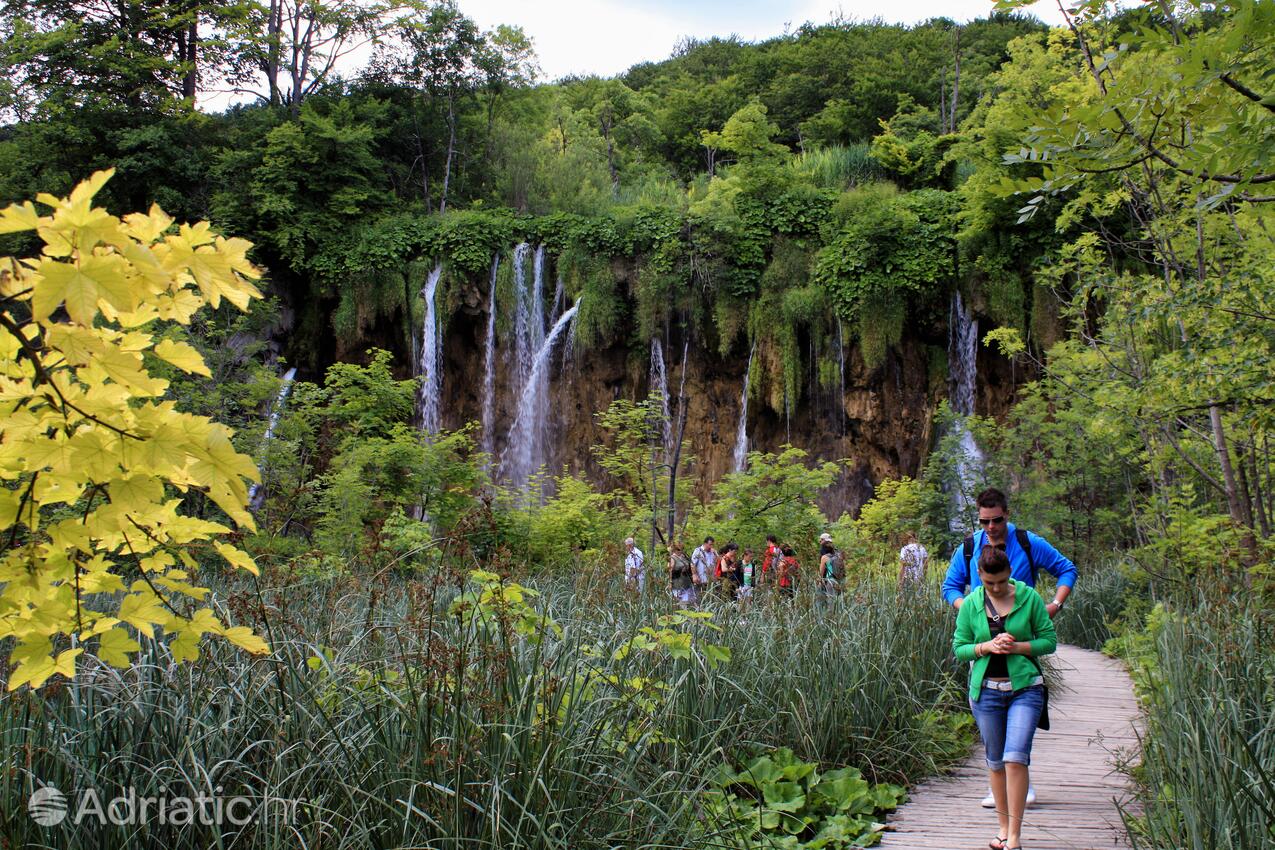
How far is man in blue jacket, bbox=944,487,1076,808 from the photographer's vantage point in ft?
14.1

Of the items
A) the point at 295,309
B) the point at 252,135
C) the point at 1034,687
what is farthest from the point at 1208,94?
the point at 252,135

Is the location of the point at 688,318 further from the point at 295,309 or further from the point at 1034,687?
the point at 1034,687

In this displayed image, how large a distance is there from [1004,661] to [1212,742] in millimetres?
877

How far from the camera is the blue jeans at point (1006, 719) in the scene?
3697 millimetres

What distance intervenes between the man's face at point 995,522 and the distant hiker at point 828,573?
1719mm

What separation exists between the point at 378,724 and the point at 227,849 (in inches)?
19.3

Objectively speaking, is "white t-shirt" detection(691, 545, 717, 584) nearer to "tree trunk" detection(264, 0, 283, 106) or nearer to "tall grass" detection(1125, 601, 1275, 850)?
"tall grass" detection(1125, 601, 1275, 850)

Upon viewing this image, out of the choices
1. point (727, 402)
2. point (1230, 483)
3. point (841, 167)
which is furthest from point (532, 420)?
point (1230, 483)

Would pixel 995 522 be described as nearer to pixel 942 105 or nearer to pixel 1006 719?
pixel 1006 719

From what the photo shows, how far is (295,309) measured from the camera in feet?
80.4

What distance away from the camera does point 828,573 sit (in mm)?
6945

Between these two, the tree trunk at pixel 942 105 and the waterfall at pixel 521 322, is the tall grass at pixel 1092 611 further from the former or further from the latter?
the tree trunk at pixel 942 105

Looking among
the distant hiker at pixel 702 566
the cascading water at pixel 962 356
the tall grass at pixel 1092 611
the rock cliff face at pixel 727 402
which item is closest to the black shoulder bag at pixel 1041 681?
the distant hiker at pixel 702 566

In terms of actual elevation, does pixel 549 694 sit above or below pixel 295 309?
below
